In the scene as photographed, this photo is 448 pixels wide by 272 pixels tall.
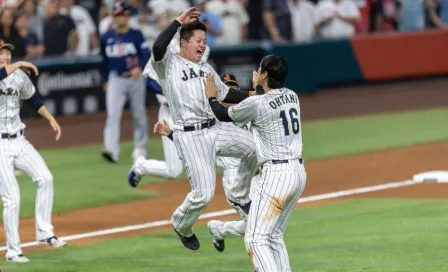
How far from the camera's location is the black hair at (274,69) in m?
9.24

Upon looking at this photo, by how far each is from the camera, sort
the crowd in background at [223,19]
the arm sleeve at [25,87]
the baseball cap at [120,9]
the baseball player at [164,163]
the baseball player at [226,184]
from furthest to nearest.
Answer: the crowd in background at [223,19], the baseball cap at [120,9], the baseball player at [164,163], the arm sleeve at [25,87], the baseball player at [226,184]

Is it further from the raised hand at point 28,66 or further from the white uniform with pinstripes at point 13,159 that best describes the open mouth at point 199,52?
the white uniform with pinstripes at point 13,159

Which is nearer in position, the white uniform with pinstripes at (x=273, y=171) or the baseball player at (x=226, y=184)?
the white uniform with pinstripes at (x=273, y=171)

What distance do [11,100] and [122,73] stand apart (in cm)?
602

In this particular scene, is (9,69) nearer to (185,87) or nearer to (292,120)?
(185,87)

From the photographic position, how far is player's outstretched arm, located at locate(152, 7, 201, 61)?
1038 centimetres

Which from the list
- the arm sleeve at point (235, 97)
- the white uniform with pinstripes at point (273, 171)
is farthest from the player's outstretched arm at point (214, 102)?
the white uniform with pinstripes at point (273, 171)

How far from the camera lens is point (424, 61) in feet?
83.9

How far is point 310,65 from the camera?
932 inches

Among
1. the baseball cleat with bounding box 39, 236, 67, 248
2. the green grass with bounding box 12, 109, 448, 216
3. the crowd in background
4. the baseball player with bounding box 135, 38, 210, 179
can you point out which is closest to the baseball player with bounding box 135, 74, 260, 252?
the baseball cleat with bounding box 39, 236, 67, 248

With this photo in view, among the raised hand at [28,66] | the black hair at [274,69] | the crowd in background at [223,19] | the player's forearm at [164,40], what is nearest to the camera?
the black hair at [274,69]

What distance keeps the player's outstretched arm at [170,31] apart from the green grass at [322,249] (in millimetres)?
2029

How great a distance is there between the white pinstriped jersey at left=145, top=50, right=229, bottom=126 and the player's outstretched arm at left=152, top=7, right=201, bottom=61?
0.16 metres

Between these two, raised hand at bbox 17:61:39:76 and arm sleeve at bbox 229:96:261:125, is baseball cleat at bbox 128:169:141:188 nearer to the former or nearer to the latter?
raised hand at bbox 17:61:39:76
